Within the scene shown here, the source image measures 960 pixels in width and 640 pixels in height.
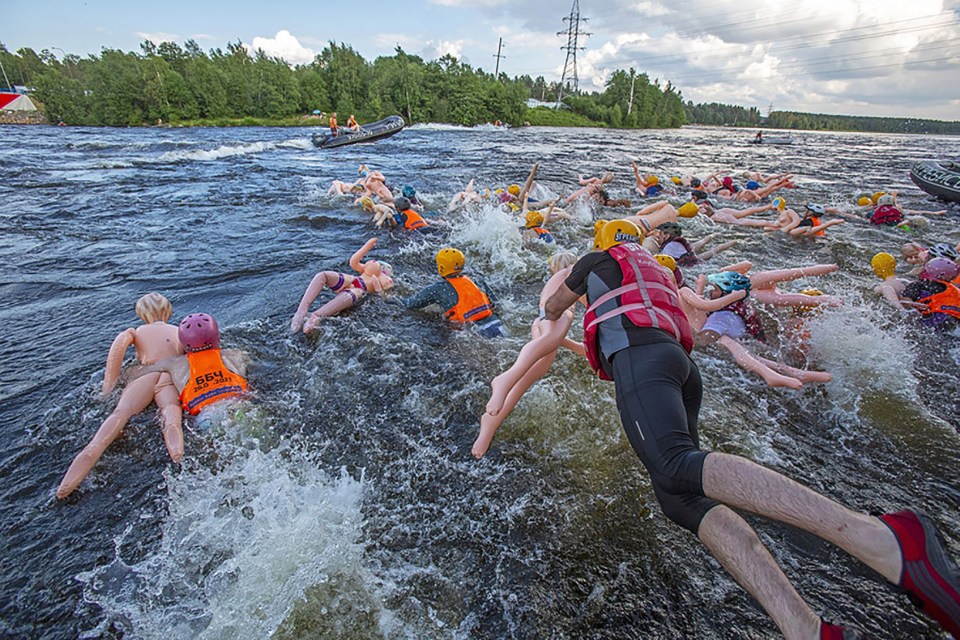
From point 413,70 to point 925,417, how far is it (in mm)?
84391

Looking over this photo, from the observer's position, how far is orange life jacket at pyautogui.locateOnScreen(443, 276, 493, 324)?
6.42m

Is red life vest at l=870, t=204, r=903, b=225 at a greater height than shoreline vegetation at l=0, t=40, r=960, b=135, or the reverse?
shoreline vegetation at l=0, t=40, r=960, b=135

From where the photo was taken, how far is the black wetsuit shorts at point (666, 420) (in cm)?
235

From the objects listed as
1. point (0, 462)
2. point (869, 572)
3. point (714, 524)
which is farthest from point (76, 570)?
point (869, 572)

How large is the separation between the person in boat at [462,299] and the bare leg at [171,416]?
341 cm

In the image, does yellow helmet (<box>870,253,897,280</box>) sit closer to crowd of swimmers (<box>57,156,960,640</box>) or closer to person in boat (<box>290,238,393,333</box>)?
crowd of swimmers (<box>57,156,960,640</box>)

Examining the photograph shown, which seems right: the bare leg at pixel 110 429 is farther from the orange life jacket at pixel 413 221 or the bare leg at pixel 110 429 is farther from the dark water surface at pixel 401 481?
the orange life jacket at pixel 413 221

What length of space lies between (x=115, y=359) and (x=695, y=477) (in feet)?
18.3

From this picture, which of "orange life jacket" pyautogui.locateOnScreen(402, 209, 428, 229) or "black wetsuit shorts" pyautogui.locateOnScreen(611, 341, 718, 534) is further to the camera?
"orange life jacket" pyautogui.locateOnScreen(402, 209, 428, 229)

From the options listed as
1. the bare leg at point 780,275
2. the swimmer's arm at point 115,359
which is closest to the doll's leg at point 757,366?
the bare leg at point 780,275

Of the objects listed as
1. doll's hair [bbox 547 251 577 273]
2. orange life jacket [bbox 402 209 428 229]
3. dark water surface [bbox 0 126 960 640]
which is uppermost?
doll's hair [bbox 547 251 577 273]

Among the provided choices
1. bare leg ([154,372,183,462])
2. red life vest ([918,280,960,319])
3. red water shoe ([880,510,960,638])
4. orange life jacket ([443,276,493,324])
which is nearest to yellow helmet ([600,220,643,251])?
red water shoe ([880,510,960,638])

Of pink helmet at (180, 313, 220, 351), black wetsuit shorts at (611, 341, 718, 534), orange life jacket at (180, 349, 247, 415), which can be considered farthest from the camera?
pink helmet at (180, 313, 220, 351)

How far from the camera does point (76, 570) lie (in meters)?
3.17
